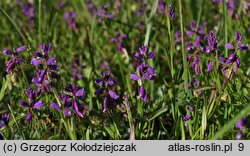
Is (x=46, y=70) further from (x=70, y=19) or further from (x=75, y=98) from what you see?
(x=70, y=19)

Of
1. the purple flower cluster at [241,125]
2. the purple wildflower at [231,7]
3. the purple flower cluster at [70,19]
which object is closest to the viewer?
the purple flower cluster at [241,125]

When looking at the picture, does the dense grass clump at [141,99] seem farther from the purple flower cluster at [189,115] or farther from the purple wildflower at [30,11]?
the purple wildflower at [30,11]

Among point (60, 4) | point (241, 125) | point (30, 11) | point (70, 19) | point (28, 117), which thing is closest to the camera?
point (241, 125)

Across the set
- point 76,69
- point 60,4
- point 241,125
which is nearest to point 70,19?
point 60,4

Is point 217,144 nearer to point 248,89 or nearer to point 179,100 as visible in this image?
point 179,100

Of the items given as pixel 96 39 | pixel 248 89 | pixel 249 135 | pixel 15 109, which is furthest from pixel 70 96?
pixel 96 39

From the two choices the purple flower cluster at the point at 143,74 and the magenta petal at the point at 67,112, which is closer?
the magenta petal at the point at 67,112

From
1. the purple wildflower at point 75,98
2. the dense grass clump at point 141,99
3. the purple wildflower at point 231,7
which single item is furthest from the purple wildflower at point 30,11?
the purple wildflower at point 75,98

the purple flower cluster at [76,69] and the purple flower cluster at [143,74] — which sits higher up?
the purple flower cluster at [76,69]

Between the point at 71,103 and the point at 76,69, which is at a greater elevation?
the point at 76,69

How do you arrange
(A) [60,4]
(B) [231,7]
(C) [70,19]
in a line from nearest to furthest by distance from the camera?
(B) [231,7]
(C) [70,19]
(A) [60,4]

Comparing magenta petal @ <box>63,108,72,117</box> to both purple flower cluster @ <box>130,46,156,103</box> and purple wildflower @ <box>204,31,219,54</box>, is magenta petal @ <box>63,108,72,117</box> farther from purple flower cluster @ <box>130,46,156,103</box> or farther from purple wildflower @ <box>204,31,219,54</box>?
purple wildflower @ <box>204,31,219,54</box>
